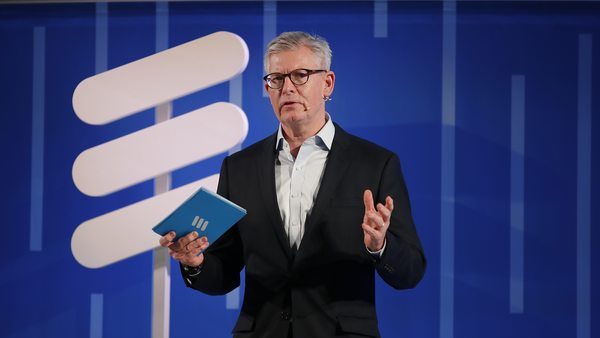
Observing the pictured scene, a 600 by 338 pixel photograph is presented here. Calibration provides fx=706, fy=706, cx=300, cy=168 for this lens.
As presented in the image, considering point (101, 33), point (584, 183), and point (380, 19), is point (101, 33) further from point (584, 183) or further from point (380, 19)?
point (584, 183)

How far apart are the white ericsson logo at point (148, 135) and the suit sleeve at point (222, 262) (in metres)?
1.04

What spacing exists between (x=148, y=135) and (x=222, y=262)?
1.27m

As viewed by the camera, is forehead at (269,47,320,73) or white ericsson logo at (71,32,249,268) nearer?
forehead at (269,47,320,73)

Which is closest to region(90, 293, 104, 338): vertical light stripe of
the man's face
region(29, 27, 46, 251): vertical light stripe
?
region(29, 27, 46, 251): vertical light stripe

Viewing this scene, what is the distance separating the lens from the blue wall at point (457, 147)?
3.82 metres

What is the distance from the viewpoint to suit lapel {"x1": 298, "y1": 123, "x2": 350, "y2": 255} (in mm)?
1767

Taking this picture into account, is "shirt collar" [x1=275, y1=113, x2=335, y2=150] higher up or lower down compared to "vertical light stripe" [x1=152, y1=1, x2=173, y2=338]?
higher up

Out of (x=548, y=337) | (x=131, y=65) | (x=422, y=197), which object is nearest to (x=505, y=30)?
(x=422, y=197)

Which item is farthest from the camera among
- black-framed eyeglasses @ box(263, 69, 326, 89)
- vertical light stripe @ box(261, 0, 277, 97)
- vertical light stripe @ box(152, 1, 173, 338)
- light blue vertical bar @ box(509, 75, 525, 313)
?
vertical light stripe @ box(261, 0, 277, 97)

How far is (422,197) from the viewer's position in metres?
3.84

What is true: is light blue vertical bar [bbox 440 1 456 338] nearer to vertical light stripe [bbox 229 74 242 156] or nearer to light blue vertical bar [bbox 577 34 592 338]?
light blue vertical bar [bbox 577 34 592 338]

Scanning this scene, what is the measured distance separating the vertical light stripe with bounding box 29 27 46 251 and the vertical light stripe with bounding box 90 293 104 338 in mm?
430

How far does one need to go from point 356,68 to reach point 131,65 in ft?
4.34

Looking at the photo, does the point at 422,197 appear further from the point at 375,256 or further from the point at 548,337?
the point at 375,256
